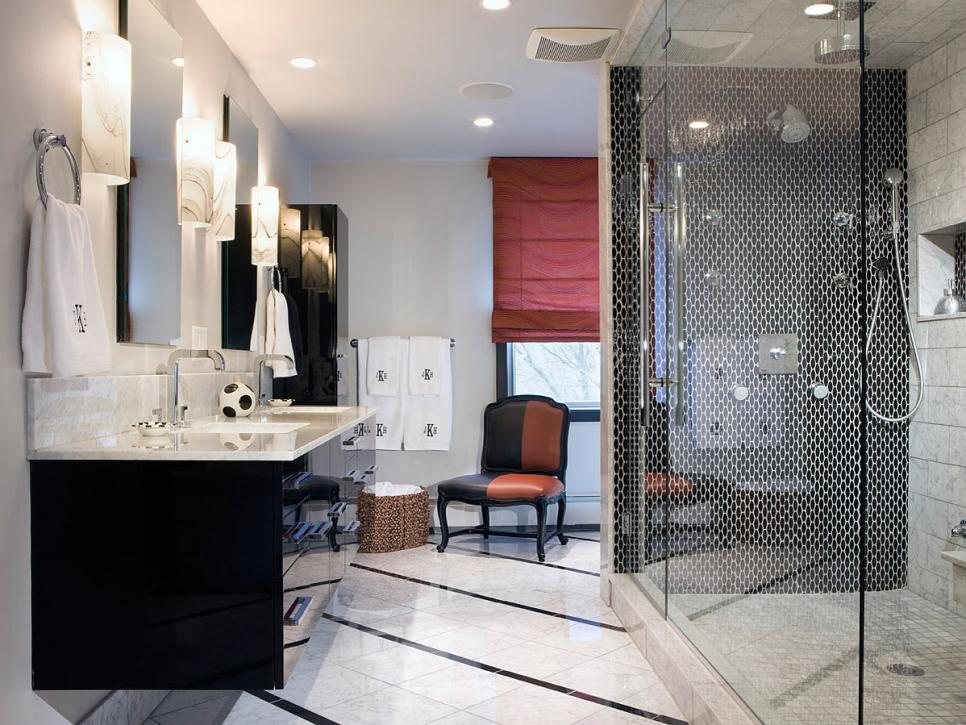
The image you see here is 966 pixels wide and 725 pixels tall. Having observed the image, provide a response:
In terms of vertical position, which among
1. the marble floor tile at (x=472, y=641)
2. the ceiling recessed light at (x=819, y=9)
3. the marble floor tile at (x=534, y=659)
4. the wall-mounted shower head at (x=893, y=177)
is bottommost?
the marble floor tile at (x=472, y=641)

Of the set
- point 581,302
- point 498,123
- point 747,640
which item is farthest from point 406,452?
point 747,640

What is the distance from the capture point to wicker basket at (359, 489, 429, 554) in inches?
174

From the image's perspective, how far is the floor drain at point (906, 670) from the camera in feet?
5.21

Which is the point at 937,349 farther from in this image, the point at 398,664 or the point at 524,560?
the point at 524,560

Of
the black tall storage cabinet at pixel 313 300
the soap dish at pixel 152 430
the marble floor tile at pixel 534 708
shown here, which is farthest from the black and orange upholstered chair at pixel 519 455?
the soap dish at pixel 152 430

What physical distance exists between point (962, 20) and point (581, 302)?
363cm

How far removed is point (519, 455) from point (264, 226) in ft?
6.65

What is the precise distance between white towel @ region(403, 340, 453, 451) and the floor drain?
11.5 ft

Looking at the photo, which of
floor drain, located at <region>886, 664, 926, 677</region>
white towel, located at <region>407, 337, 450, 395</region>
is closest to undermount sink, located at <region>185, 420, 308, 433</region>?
floor drain, located at <region>886, 664, 926, 677</region>

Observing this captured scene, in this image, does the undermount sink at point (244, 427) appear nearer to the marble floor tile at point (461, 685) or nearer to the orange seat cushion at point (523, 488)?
the marble floor tile at point (461, 685)

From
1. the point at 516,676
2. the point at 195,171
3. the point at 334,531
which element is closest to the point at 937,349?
the point at 516,676

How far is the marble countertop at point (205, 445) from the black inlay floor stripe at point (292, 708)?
0.79m

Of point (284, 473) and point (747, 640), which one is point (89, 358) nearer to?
point (284, 473)

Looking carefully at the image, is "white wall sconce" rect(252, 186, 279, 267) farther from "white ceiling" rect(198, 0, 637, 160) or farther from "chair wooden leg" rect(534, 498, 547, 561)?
"chair wooden leg" rect(534, 498, 547, 561)
